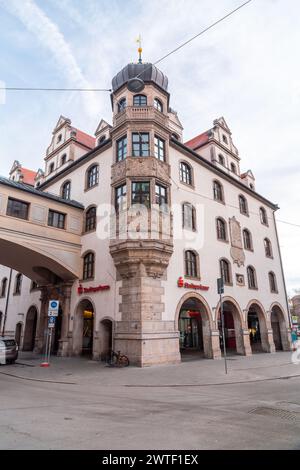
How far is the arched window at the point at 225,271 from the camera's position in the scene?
21.9 meters

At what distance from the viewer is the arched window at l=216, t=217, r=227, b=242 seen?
75.4 feet

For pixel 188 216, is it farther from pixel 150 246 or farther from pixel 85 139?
pixel 85 139

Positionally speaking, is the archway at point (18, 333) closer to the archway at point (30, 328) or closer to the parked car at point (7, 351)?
the archway at point (30, 328)

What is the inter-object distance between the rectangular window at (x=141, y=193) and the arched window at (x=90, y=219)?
4407mm

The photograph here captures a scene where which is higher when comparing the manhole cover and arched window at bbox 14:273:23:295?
arched window at bbox 14:273:23:295

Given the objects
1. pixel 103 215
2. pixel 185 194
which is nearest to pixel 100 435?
pixel 103 215

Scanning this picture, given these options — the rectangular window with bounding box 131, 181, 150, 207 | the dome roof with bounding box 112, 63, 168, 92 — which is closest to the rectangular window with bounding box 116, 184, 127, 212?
the rectangular window with bounding box 131, 181, 150, 207

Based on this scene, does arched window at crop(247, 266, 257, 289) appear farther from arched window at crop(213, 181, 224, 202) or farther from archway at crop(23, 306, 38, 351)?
archway at crop(23, 306, 38, 351)

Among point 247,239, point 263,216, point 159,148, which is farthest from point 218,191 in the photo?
point 263,216

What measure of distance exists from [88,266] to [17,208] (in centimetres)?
577

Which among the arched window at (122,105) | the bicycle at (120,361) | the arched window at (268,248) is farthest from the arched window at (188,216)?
the arched window at (268,248)

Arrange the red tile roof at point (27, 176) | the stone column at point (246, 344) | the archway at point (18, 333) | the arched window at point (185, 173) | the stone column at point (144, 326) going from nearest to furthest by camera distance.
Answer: the stone column at point (144, 326) → the arched window at point (185, 173) → the stone column at point (246, 344) → the archway at point (18, 333) → the red tile roof at point (27, 176)

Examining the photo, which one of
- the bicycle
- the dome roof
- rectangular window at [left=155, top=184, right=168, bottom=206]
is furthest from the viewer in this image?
the dome roof

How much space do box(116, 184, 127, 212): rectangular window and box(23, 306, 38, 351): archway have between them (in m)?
13.0
